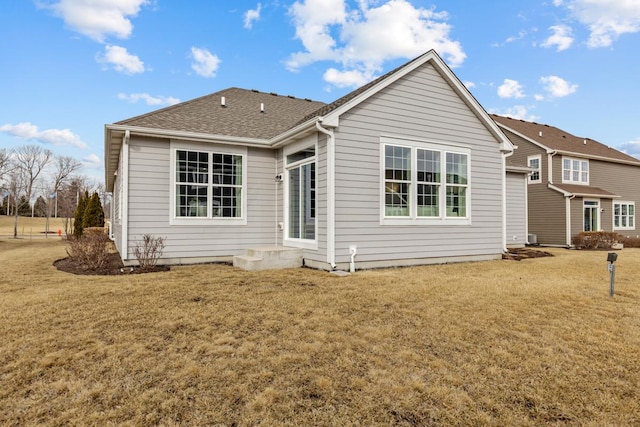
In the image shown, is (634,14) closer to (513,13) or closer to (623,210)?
(513,13)

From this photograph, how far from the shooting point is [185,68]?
1444cm

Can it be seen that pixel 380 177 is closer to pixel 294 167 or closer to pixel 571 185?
pixel 294 167

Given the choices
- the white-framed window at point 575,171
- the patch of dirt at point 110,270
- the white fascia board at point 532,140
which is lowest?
the patch of dirt at point 110,270

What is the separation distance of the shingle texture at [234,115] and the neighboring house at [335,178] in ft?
0.22

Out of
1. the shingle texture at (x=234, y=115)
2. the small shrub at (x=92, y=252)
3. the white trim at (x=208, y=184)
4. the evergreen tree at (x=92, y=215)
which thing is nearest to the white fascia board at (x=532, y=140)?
the shingle texture at (x=234, y=115)

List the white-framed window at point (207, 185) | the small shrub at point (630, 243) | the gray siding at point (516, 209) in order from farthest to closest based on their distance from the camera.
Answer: the small shrub at point (630, 243) < the gray siding at point (516, 209) < the white-framed window at point (207, 185)

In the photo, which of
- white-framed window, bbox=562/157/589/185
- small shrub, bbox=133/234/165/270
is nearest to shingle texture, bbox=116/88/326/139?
small shrub, bbox=133/234/165/270

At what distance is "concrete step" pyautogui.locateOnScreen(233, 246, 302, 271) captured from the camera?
7953 millimetres

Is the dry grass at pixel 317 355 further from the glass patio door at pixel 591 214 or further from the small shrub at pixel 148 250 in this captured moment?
the glass patio door at pixel 591 214

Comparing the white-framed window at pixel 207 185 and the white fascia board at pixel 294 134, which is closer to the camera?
the white fascia board at pixel 294 134

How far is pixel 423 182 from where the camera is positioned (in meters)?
8.96

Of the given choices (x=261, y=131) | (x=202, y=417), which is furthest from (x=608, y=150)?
(x=202, y=417)

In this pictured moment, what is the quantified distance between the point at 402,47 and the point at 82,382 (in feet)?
59.7

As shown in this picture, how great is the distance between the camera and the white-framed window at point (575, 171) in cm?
1883
